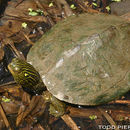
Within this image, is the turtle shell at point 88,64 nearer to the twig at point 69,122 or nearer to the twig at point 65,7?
the twig at point 69,122

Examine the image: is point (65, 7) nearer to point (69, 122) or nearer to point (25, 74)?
point (25, 74)

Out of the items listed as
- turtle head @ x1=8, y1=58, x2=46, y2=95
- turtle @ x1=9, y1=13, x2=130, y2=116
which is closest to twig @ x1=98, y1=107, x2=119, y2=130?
turtle @ x1=9, y1=13, x2=130, y2=116

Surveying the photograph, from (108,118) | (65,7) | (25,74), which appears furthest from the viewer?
(65,7)

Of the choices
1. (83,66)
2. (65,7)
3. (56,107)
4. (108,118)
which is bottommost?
(108,118)

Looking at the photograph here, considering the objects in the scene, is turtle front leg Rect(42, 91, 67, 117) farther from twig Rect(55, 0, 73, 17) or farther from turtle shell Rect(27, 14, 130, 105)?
twig Rect(55, 0, 73, 17)

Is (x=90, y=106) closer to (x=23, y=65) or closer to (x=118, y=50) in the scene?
(x=118, y=50)

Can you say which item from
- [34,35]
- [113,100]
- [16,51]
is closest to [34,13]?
[34,35]

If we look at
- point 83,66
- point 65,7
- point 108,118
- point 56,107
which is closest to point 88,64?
point 83,66
